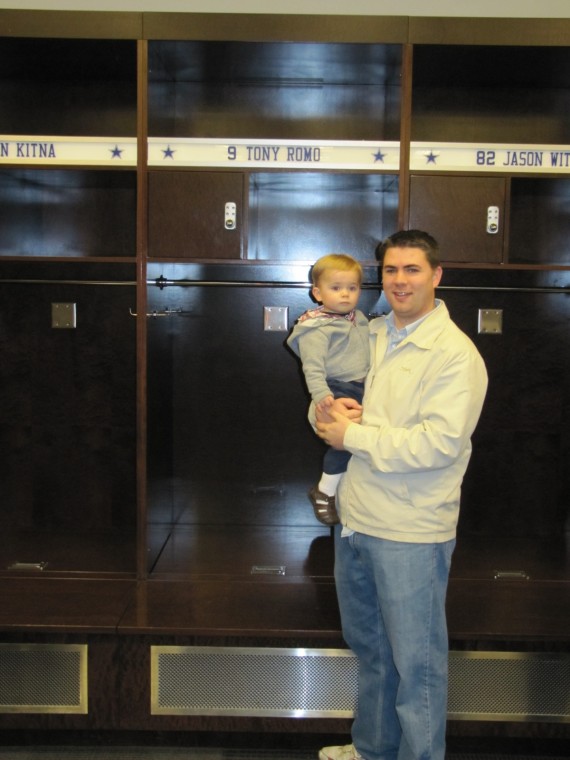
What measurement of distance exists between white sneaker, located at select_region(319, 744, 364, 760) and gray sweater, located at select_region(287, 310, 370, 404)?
1080mm

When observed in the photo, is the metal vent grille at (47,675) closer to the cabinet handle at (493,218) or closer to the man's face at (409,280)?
the man's face at (409,280)

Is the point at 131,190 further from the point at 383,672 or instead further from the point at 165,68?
the point at 383,672

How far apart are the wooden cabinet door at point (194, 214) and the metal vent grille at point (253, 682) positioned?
1.38 metres

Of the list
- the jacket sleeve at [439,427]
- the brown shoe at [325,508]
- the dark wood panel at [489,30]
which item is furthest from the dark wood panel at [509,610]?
the dark wood panel at [489,30]

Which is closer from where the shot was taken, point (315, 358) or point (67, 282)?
point (315, 358)

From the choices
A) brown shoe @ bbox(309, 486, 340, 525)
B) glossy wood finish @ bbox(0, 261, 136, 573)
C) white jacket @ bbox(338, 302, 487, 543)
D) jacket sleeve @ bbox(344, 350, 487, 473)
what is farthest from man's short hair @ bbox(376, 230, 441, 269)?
glossy wood finish @ bbox(0, 261, 136, 573)

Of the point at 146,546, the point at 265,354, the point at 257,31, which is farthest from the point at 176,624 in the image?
the point at 257,31

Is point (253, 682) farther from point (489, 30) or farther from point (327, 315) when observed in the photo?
point (489, 30)

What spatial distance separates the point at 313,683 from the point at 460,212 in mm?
1705

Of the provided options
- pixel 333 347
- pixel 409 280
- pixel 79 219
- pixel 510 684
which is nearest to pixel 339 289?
pixel 333 347

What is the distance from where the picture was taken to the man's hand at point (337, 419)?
6.11 ft

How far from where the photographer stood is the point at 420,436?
169 centimetres

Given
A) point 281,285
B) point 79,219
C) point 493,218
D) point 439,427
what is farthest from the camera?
point 79,219

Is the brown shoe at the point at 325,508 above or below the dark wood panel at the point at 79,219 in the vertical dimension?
below
